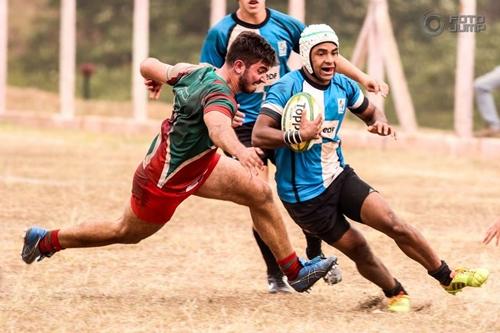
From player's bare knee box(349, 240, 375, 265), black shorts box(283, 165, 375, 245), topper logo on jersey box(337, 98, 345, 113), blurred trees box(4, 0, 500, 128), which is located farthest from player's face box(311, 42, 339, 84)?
blurred trees box(4, 0, 500, 128)

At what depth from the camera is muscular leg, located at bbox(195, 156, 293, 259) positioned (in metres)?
7.92

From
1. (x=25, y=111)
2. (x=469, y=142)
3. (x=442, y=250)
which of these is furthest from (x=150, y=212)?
(x=25, y=111)

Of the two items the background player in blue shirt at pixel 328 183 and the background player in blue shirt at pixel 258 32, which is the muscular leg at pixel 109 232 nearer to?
the background player in blue shirt at pixel 328 183

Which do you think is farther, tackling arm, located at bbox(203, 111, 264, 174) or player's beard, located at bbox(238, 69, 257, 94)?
player's beard, located at bbox(238, 69, 257, 94)

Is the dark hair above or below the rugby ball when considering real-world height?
above

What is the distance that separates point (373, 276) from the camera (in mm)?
→ 7922

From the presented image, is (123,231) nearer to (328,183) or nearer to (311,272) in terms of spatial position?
(311,272)

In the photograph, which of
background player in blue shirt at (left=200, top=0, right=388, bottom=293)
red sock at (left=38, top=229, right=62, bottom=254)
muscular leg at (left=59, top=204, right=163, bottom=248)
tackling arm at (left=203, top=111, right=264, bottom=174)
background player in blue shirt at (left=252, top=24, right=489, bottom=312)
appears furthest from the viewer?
background player in blue shirt at (left=200, top=0, right=388, bottom=293)

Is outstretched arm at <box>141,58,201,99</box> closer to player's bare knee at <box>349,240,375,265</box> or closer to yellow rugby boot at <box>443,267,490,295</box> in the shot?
player's bare knee at <box>349,240,375,265</box>

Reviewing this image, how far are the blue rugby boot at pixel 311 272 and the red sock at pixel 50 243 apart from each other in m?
1.43

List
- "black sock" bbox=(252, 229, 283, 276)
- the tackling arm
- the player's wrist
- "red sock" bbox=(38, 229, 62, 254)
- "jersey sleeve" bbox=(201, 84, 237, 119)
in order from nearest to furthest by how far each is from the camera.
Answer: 1. the tackling arm
2. "jersey sleeve" bbox=(201, 84, 237, 119)
3. the player's wrist
4. "red sock" bbox=(38, 229, 62, 254)
5. "black sock" bbox=(252, 229, 283, 276)

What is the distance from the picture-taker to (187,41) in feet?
116

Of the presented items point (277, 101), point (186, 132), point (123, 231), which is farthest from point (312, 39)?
point (123, 231)

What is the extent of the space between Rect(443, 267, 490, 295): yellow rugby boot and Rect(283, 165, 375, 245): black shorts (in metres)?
0.65
